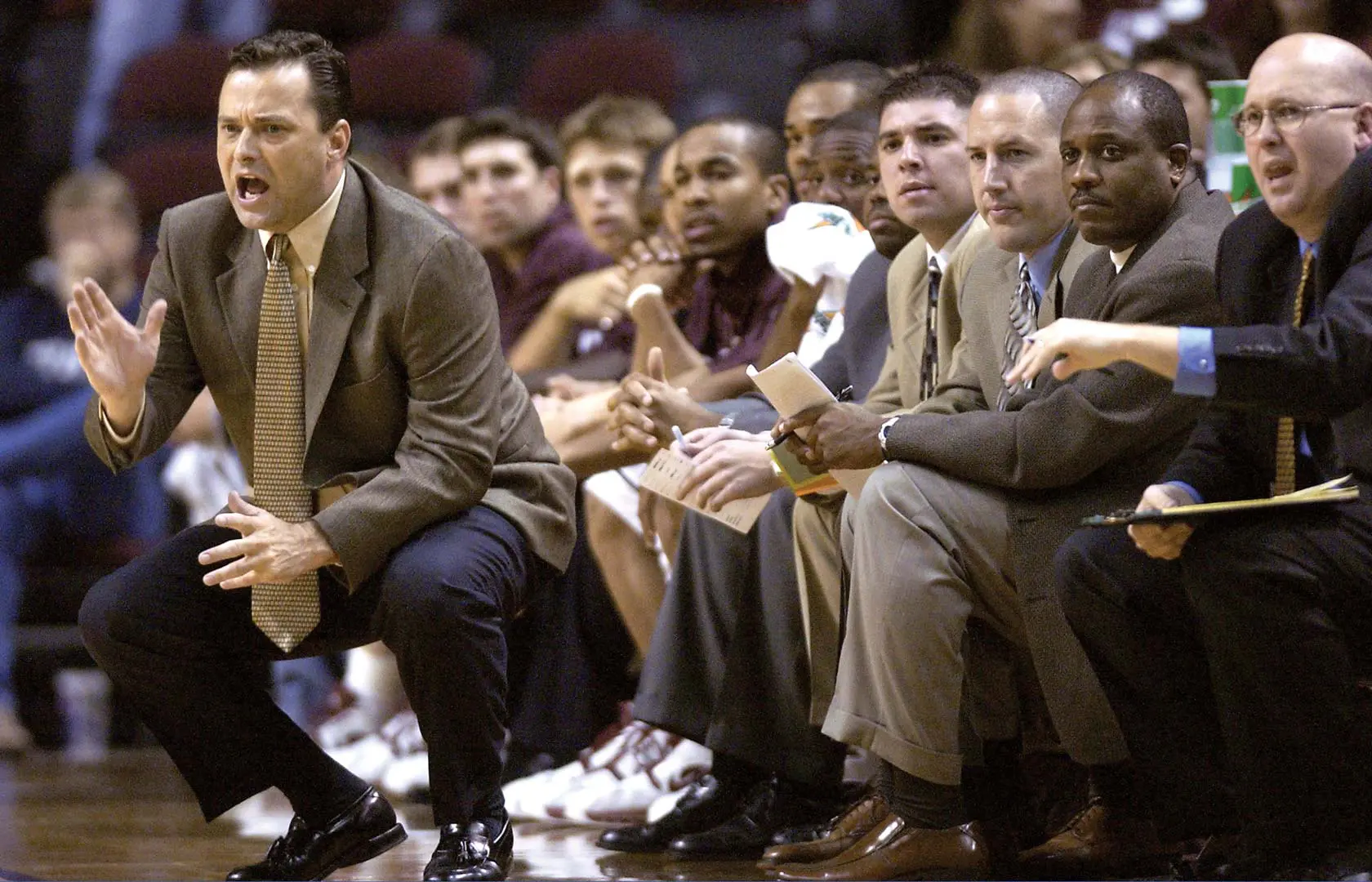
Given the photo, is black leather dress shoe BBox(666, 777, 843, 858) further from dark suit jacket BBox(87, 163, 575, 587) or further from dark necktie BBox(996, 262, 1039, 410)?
dark necktie BBox(996, 262, 1039, 410)

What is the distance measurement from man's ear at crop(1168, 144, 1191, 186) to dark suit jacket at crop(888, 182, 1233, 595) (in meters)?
0.03

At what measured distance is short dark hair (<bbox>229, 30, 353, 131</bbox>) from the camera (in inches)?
123

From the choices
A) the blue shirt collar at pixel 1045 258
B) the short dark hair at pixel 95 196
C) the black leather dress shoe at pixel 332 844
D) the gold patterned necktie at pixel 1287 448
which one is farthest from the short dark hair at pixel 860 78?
the short dark hair at pixel 95 196

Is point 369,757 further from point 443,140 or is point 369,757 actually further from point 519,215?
point 443,140

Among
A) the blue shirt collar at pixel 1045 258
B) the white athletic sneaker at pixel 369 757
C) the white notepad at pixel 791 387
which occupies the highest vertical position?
the blue shirt collar at pixel 1045 258

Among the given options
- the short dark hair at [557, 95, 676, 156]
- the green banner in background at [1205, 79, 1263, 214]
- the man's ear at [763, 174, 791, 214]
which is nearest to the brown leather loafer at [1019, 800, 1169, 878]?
the green banner in background at [1205, 79, 1263, 214]

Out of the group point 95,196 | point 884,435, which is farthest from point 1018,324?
point 95,196

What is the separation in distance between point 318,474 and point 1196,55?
2.25 metres

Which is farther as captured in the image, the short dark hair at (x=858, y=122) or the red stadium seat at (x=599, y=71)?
the red stadium seat at (x=599, y=71)

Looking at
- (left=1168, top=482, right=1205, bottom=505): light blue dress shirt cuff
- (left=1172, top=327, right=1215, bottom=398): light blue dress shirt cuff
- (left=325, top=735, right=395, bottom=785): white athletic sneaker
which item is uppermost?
(left=1172, top=327, right=1215, bottom=398): light blue dress shirt cuff

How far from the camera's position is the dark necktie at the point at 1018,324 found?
315 cm

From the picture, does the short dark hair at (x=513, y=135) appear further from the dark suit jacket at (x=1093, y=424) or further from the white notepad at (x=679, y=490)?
the dark suit jacket at (x=1093, y=424)

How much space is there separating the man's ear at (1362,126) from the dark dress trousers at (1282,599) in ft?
0.43

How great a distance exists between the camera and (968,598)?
9.91ft
